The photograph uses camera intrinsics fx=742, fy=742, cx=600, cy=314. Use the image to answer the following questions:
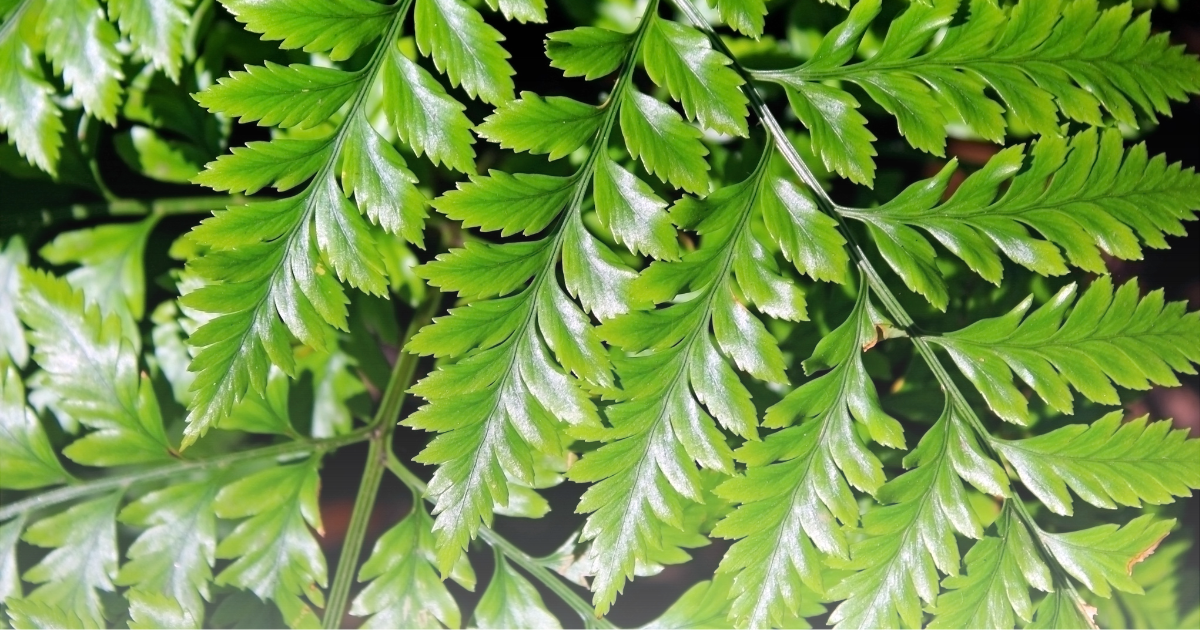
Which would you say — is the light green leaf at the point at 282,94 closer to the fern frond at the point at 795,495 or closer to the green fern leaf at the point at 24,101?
the green fern leaf at the point at 24,101

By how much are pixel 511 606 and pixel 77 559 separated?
53 centimetres

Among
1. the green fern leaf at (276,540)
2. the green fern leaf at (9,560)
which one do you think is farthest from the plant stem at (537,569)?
the green fern leaf at (9,560)

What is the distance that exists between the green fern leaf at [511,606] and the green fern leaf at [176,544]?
0.33m

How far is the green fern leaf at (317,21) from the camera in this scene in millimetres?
628

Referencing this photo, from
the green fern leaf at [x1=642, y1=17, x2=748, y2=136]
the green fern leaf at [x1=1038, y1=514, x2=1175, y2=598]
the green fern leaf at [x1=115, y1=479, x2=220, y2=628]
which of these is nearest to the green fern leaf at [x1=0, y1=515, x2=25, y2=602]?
the green fern leaf at [x1=115, y1=479, x2=220, y2=628]

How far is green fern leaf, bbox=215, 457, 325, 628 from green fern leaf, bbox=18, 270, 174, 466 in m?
0.12

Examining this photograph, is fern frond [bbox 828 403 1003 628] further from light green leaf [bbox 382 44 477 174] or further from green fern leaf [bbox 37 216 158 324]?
green fern leaf [bbox 37 216 158 324]

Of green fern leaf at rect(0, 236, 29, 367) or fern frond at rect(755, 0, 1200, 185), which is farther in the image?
green fern leaf at rect(0, 236, 29, 367)

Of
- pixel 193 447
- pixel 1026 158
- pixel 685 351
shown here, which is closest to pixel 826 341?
pixel 685 351

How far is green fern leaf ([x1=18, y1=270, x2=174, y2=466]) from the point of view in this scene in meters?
0.88

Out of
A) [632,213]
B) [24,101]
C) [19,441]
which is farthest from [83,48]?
[632,213]

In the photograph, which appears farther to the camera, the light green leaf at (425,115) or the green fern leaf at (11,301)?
the green fern leaf at (11,301)

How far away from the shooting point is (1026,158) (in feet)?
2.34

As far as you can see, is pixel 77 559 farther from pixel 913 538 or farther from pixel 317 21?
pixel 913 538
